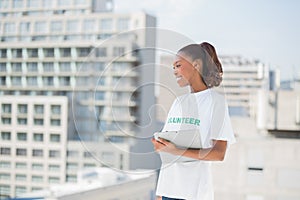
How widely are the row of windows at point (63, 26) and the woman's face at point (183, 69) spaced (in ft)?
32.8

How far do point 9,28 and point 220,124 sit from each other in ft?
36.4

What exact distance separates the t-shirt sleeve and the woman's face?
0.05 m

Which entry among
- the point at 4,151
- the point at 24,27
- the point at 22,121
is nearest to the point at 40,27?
the point at 24,27

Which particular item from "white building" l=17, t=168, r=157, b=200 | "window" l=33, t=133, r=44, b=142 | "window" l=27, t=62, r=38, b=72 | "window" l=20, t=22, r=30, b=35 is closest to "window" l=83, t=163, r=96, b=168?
"window" l=33, t=133, r=44, b=142

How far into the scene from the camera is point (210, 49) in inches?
29.4

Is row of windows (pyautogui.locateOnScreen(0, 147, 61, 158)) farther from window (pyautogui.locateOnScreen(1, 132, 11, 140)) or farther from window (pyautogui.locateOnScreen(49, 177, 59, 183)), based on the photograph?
window (pyautogui.locateOnScreen(49, 177, 59, 183))

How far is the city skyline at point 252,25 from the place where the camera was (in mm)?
6352

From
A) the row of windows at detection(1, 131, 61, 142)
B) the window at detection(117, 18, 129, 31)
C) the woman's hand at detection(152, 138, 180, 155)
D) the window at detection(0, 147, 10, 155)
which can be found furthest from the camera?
the window at detection(0, 147, 10, 155)

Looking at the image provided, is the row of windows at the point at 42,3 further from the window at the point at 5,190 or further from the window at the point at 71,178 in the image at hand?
the window at the point at 5,190

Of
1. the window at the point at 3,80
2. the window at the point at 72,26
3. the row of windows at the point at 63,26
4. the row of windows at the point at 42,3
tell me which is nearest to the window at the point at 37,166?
the window at the point at 3,80

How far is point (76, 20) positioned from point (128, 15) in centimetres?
127

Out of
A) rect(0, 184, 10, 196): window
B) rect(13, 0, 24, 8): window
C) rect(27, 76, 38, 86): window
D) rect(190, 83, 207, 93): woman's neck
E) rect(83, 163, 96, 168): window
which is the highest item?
rect(13, 0, 24, 8): window

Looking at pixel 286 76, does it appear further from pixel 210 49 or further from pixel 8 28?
pixel 8 28

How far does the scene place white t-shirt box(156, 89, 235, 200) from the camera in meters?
0.73
